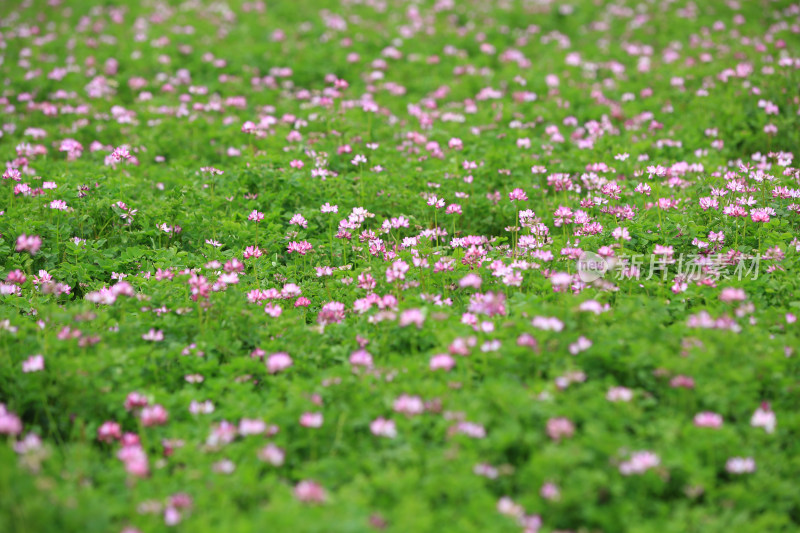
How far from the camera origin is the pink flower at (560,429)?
2973 millimetres

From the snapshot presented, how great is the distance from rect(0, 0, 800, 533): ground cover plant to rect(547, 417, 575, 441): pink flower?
0.02 m

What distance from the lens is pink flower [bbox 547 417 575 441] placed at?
297 centimetres

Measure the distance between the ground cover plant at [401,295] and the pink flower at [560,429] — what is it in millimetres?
24

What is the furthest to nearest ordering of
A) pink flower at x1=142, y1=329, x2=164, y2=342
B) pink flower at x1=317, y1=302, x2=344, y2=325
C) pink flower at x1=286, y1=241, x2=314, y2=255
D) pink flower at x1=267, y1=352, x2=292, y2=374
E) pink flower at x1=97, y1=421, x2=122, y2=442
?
1. pink flower at x1=286, y1=241, x2=314, y2=255
2. pink flower at x1=317, y1=302, x2=344, y2=325
3. pink flower at x1=142, y1=329, x2=164, y2=342
4. pink flower at x1=267, y1=352, x2=292, y2=374
5. pink flower at x1=97, y1=421, x2=122, y2=442

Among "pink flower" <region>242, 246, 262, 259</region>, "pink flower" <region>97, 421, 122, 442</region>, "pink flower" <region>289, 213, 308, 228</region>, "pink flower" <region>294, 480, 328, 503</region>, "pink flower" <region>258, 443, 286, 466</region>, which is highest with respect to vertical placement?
"pink flower" <region>294, 480, 328, 503</region>

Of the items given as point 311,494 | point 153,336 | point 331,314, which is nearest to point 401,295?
point 331,314

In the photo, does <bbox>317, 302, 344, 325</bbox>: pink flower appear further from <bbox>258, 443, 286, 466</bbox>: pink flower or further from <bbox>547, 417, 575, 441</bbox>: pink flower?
<bbox>547, 417, 575, 441</bbox>: pink flower

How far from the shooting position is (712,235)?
469cm

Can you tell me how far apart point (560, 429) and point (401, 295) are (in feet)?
5.24

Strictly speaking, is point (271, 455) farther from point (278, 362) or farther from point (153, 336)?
point (153, 336)

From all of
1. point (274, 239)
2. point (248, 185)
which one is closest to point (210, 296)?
point (274, 239)

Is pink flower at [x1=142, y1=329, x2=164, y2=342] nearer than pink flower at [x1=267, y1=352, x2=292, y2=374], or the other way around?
pink flower at [x1=267, y1=352, x2=292, y2=374]

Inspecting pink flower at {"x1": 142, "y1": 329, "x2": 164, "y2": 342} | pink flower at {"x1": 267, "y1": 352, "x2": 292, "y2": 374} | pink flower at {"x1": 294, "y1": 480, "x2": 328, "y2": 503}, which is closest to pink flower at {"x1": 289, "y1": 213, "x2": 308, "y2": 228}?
pink flower at {"x1": 142, "y1": 329, "x2": 164, "y2": 342}

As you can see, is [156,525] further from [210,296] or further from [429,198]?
[429,198]
